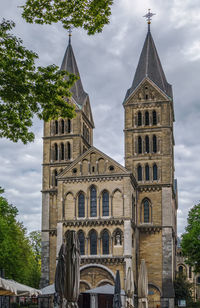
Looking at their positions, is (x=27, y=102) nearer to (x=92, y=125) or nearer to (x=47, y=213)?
(x=47, y=213)

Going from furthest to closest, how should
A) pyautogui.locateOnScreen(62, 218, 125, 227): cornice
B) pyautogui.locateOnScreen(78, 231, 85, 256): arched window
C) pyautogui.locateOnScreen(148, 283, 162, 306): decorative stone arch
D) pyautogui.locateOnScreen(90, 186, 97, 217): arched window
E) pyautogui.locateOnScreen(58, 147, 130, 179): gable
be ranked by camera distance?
pyautogui.locateOnScreen(148, 283, 162, 306): decorative stone arch → pyautogui.locateOnScreen(58, 147, 130, 179): gable → pyautogui.locateOnScreen(90, 186, 97, 217): arched window → pyautogui.locateOnScreen(78, 231, 85, 256): arched window → pyautogui.locateOnScreen(62, 218, 125, 227): cornice

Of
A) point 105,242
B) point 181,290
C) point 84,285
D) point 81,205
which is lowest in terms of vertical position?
point 181,290

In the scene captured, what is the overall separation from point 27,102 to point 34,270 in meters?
54.1

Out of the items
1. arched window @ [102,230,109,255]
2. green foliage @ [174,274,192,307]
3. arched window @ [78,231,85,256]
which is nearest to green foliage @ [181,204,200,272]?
green foliage @ [174,274,192,307]

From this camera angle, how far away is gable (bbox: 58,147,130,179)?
5134cm

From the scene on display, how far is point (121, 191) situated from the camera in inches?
1978

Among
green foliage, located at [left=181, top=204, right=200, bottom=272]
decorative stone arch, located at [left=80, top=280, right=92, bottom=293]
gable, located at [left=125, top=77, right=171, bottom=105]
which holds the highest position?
gable, located at [left=125, top=77, right=171, bottom=105]

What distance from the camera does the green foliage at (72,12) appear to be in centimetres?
1491

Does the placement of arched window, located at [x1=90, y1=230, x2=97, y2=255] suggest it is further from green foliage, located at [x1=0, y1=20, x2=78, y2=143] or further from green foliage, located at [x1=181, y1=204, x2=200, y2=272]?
green foliage, located at [x1=0, y1=20, x2=78, y2=143]

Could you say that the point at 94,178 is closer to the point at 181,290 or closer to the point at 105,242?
the point at 105,242

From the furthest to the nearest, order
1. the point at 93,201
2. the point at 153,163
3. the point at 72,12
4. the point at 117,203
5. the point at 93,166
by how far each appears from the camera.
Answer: the point at 153,163
the point at 93,166
the point at 93,201
the point at 117,203
the point at 72,12

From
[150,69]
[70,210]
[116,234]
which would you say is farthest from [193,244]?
[150,69]

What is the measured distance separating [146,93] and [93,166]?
1195 centimetres

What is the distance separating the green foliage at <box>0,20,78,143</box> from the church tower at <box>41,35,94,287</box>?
39442 millimetres
